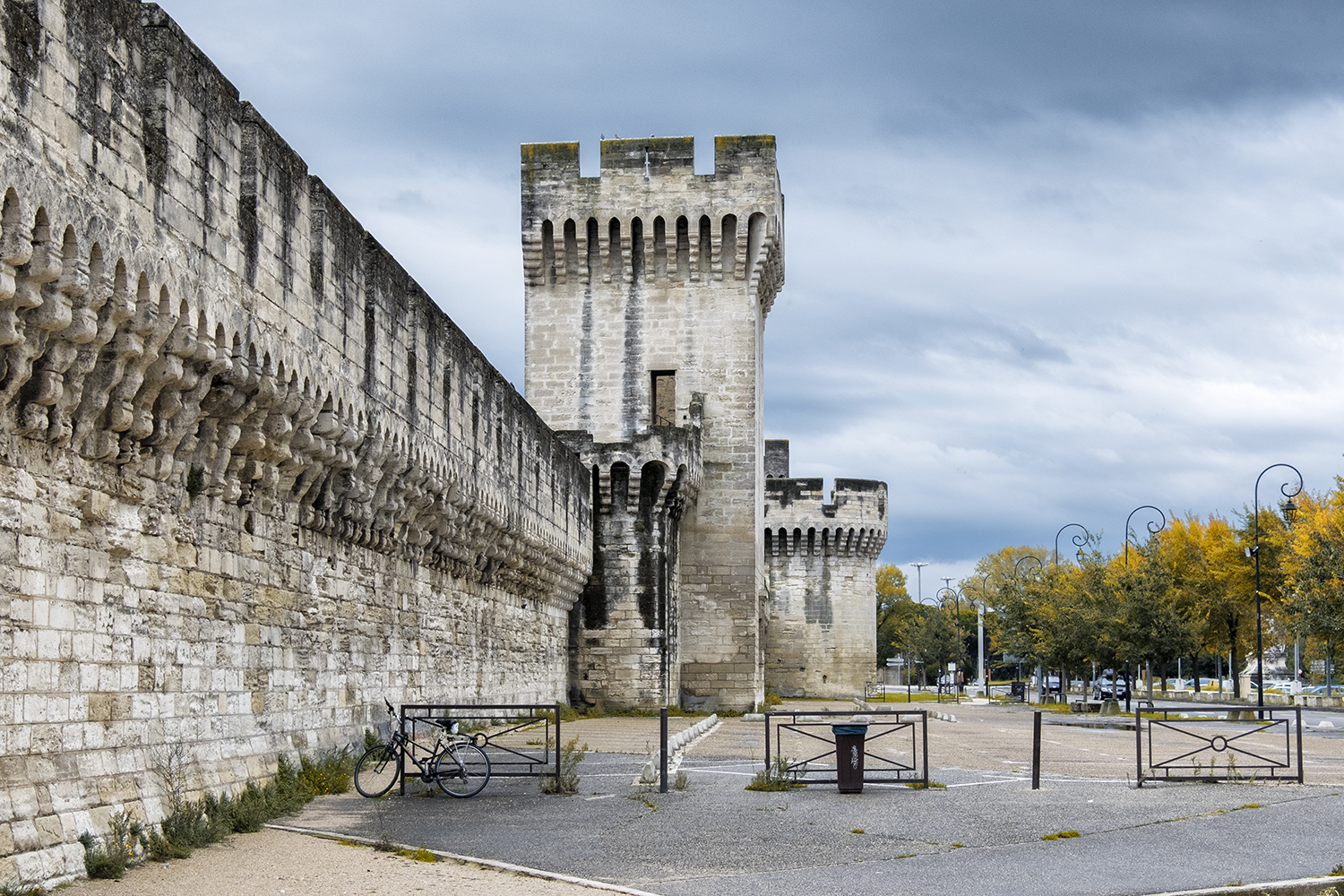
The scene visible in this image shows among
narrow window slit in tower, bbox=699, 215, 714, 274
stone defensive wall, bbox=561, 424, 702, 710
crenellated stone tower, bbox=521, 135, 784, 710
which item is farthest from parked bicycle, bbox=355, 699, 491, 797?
narrow window slit in tower, bbox=699, 215, 714, 274

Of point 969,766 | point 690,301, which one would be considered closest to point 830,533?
point 690,301

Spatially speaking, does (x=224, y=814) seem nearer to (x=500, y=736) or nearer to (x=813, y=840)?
(x=813, y=840)

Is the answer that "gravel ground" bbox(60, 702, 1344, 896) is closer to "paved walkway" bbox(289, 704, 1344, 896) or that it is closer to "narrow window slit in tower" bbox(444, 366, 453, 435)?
"paved walkway" bbox(289, 704, 1344, 896)

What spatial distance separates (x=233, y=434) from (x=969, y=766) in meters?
9.36

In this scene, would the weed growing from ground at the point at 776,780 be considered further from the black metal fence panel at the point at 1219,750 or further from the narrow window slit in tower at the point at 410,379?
the narrow window slit in tower at the point at 410,379

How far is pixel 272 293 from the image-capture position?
35.3 ft

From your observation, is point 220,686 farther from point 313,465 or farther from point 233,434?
point 313,465

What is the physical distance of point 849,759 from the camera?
40.8ft

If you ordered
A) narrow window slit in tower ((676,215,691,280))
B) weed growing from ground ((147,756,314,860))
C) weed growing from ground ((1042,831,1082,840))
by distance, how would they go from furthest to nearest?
narrow window slit in tower ((676,215,691,280)) < weed growing from ground ((1042,831,1082,840)) < weed growing from ground ((147,756,314,860))

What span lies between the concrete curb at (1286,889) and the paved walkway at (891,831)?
0.71 ft

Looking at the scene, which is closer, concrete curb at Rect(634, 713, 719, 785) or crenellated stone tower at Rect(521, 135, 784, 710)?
concrete curb at Rect(634, 713, 719, 785)

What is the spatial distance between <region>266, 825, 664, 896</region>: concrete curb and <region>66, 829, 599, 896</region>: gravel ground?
69 mm

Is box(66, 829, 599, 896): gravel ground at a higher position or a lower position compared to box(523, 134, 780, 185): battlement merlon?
lower

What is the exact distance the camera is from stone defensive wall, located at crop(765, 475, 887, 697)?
4834cm
